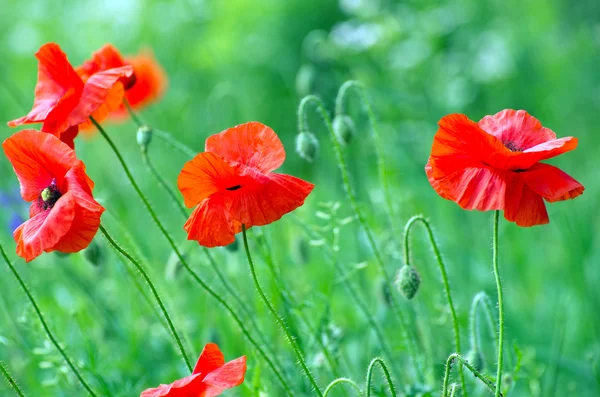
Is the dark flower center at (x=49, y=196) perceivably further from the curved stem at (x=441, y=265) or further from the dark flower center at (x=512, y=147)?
the dark flower center at (x=512, y=147)

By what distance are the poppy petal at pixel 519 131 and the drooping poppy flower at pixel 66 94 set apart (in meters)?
0.79

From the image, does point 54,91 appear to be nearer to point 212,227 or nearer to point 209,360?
point 212,227

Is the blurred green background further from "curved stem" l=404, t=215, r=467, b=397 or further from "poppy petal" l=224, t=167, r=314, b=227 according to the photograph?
"poppy petal" l=224, t=167, r=314, b=227

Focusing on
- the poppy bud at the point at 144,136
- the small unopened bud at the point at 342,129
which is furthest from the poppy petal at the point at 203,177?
the small unopened bud at the point at 342,129

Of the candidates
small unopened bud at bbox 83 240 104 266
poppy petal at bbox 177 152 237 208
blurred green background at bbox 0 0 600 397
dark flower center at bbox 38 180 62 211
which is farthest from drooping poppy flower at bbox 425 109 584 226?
small unopened bud at bbox 83 240 104 266

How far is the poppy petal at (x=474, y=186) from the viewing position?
1.40 m

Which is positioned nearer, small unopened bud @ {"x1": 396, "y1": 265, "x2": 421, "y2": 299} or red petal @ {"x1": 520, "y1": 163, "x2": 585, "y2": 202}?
red petal @ {"x1": 520, "y1": 163, "x2": 585, "y2": 202}

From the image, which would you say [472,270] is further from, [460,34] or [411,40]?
[460,34]

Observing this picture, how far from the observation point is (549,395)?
2281 millimetres

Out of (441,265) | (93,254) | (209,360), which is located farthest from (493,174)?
(93,254)

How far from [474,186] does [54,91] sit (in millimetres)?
962

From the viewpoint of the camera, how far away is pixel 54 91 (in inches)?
70.7

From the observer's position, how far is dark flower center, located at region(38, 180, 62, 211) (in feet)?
4.96

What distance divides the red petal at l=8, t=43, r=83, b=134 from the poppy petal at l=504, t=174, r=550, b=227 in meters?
0.91
